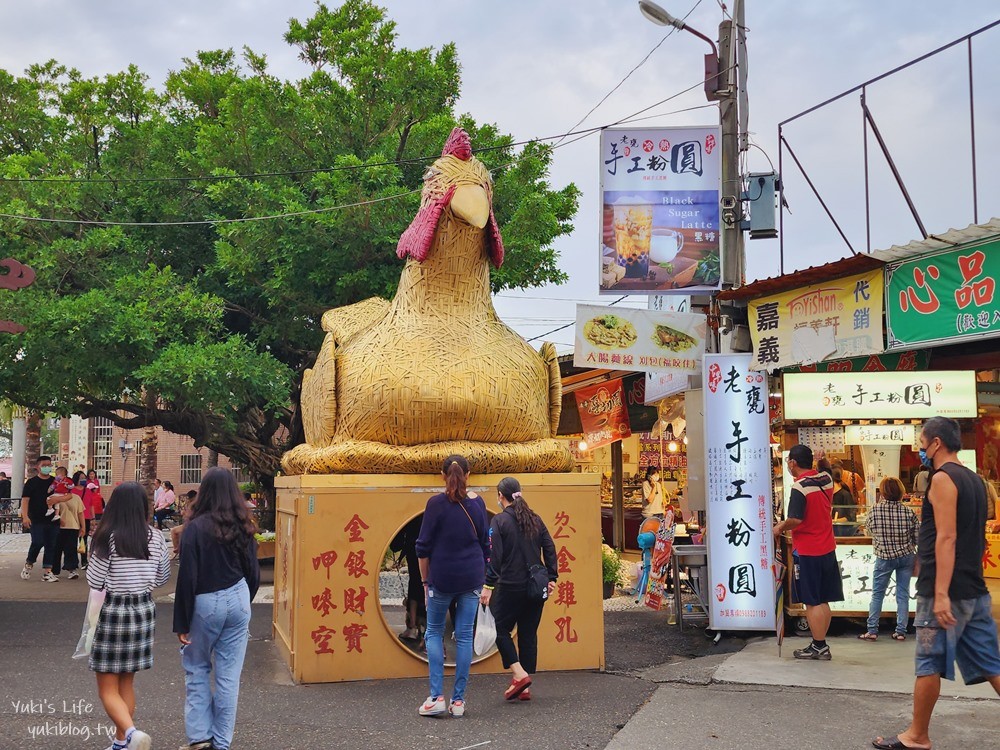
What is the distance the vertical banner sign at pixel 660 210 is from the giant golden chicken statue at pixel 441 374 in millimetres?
1570

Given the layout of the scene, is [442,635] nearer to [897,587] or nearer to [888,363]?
[897,587]

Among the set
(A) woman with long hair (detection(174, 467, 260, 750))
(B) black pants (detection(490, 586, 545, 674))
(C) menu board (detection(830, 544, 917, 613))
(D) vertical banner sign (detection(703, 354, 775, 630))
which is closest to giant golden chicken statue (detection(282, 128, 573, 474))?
(B) black pants (detection(490, 586, 545, 674))

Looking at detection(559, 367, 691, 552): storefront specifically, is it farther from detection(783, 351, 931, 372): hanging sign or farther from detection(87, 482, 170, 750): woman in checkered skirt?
detection(87, 482, 170, 750): woman in checkered skirt

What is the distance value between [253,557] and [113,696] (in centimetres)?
93

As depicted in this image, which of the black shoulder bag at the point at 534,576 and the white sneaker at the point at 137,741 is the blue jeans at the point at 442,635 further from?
the white sneaker at the point at 137,741

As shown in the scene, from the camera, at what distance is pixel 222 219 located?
44.9ft

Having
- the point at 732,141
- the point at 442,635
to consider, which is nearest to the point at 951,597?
the point at 442,635

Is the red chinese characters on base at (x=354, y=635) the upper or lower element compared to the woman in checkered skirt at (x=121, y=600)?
lower

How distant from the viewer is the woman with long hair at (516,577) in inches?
242

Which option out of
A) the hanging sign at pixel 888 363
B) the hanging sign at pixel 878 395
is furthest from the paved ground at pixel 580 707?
the hanging sign at pixel 888 363

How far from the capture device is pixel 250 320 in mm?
14859

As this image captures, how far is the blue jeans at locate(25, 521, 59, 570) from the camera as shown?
44.7ft

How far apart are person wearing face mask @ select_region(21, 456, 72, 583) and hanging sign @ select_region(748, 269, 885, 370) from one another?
31.7ft

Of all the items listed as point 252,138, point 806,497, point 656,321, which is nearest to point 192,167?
point 252,138
